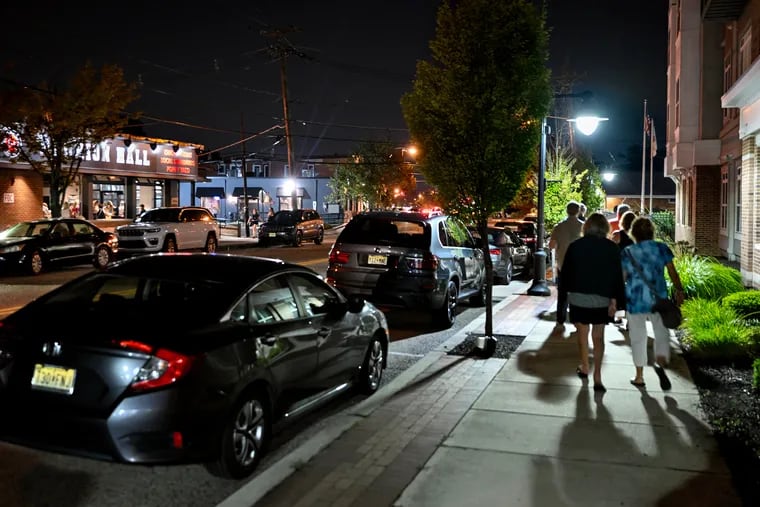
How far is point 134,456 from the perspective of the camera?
4387mm

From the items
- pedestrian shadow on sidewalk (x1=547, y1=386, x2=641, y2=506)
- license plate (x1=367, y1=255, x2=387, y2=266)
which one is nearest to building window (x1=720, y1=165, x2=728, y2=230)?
license plate (x1=367, y1=255, x2=387, y2=266)

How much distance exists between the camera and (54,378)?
454cm

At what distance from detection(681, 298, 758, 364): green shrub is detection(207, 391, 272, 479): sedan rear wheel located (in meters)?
5.60

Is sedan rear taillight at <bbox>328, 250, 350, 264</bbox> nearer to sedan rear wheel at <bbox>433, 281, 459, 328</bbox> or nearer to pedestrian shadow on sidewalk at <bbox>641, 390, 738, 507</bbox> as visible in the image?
sedan rear wheel at <bbox>433, 281, 459, 328</bbox>

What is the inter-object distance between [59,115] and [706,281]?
21118 millimetres

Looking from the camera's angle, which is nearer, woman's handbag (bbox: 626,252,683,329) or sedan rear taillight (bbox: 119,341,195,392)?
sedan rear taillight (bbox: 119,341,195,392)

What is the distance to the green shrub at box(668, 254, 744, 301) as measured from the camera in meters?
11.8

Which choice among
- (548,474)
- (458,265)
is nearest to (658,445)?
(548,474)

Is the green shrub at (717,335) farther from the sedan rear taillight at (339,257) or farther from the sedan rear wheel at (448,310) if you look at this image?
the sedan rear taillight at (339,257)

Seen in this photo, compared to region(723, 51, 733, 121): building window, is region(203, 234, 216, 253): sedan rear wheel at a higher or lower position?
lower

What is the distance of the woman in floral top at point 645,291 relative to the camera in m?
7.36

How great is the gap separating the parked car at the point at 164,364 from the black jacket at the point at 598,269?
2.83m

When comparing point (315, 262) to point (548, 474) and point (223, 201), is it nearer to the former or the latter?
point (548, 474)

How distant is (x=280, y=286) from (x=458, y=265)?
624 centimetres
